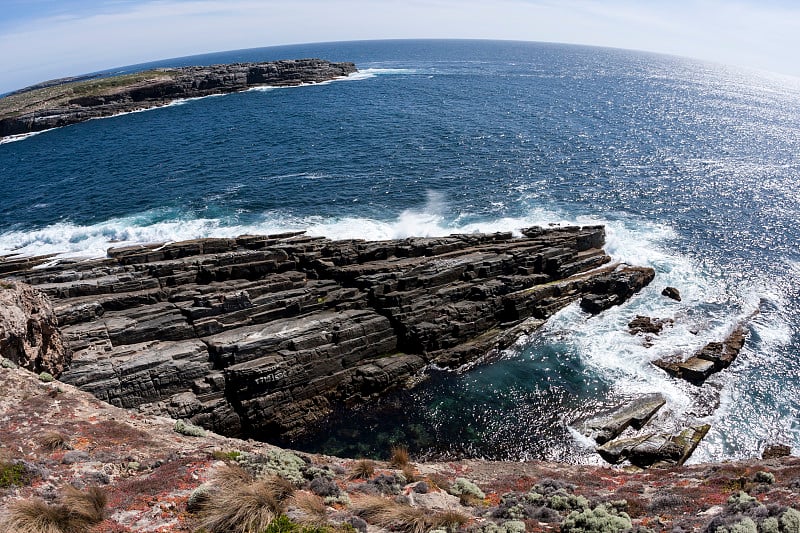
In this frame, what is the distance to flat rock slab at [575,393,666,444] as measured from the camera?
2934 centimetres

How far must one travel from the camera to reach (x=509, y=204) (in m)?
58.8

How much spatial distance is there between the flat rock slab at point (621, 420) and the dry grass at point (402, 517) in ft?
61.7

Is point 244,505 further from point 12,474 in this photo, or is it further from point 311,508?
point 12,474

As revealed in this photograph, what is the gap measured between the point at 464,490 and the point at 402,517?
5.40 meters

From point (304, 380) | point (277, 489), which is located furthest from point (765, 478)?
point (304, 380)

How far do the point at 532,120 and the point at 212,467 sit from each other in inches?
3983

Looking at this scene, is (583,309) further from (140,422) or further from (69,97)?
(69,97)

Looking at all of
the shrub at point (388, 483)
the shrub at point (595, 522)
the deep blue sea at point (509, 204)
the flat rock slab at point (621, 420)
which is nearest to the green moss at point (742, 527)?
the shrub at point (595, 522)

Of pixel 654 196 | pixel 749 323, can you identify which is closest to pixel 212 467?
pixel 749 323

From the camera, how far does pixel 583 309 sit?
138 ft

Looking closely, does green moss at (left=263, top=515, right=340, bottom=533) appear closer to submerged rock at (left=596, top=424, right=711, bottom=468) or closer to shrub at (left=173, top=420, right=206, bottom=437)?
shrub at (left=173, top=420, right=206, bottom=437)

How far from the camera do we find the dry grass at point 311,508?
40.9ft

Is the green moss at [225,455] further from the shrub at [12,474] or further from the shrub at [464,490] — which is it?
the shrub at [464,490]

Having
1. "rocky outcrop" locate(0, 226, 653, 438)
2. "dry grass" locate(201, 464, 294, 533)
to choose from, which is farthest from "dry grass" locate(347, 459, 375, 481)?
"rocky outcrop" locate(0, 226, 653, 438)
